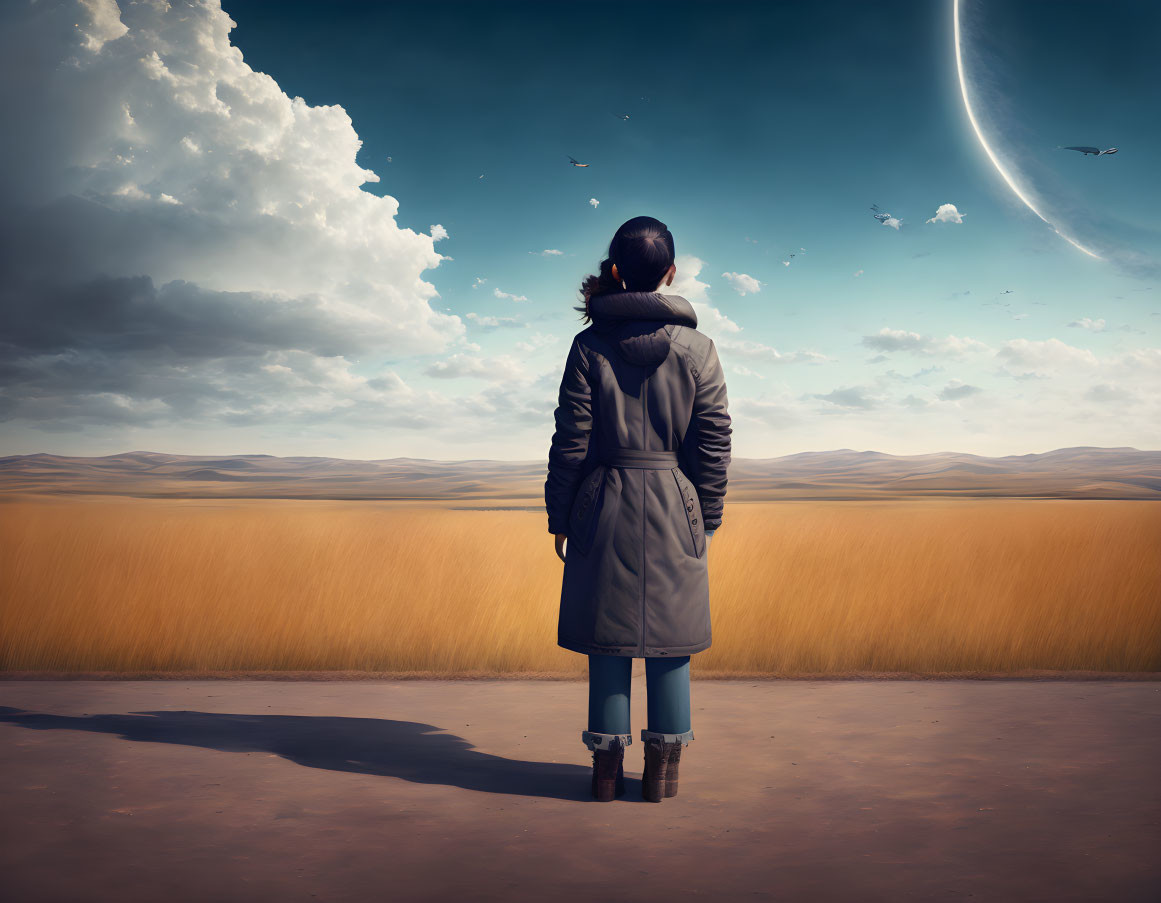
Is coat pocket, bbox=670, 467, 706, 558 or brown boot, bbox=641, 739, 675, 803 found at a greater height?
coat pocket, bbox=670, 467, 706, 558

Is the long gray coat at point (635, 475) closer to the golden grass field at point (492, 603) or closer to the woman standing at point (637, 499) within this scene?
the woman standing at point (637, 499)

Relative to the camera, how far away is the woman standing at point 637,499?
401cm

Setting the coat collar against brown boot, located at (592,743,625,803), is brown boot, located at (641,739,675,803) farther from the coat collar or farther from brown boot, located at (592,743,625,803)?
the coat collar

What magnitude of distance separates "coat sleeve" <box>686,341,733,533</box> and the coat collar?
250 mm

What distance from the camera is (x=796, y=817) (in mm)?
3754

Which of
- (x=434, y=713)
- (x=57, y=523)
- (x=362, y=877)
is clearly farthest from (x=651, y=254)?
(x=57, y=523)

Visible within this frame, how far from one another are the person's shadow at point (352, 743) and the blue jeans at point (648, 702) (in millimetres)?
280

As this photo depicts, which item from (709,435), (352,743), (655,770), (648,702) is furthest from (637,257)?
(352,743)

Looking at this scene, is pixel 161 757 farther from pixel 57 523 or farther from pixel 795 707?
pixel 57 523

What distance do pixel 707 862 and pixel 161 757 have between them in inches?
106

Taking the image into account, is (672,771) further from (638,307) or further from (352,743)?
(638,307)

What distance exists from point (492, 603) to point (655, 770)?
4.17 meters

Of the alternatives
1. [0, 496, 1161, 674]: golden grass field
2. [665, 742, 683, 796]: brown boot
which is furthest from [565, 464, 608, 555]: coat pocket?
[0, 496, 1161, 674]: golden grass field

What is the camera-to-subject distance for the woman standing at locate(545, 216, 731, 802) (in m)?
4.01
